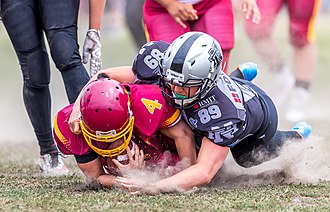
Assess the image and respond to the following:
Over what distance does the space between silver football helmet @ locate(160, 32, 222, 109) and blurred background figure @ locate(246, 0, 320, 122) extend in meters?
3.56

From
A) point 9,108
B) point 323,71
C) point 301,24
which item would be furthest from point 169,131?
point 323,71

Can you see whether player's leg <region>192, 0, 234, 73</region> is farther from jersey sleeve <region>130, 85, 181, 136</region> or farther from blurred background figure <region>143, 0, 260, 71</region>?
jersey sleeve <region>130, 85, 181, 136</region>

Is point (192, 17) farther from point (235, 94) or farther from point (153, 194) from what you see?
point (153, 194)

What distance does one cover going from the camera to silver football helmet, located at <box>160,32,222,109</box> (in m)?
3.89

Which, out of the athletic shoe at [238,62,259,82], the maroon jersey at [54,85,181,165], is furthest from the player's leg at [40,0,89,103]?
the athletic shoe at [238,62,259,82]

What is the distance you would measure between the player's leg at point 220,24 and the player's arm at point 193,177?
1.20 metres

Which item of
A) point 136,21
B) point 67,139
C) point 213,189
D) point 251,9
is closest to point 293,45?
point 136,21

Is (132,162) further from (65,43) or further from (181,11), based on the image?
(181,11)

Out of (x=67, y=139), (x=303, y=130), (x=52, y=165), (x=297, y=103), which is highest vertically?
(x=67, y=139)

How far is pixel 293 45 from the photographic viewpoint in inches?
320

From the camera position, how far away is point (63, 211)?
351cm

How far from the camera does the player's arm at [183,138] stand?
13.4ft

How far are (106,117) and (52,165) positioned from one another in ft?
4.38

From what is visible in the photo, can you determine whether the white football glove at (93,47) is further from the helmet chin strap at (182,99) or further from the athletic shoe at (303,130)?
the athletic shoe at (303,130)
